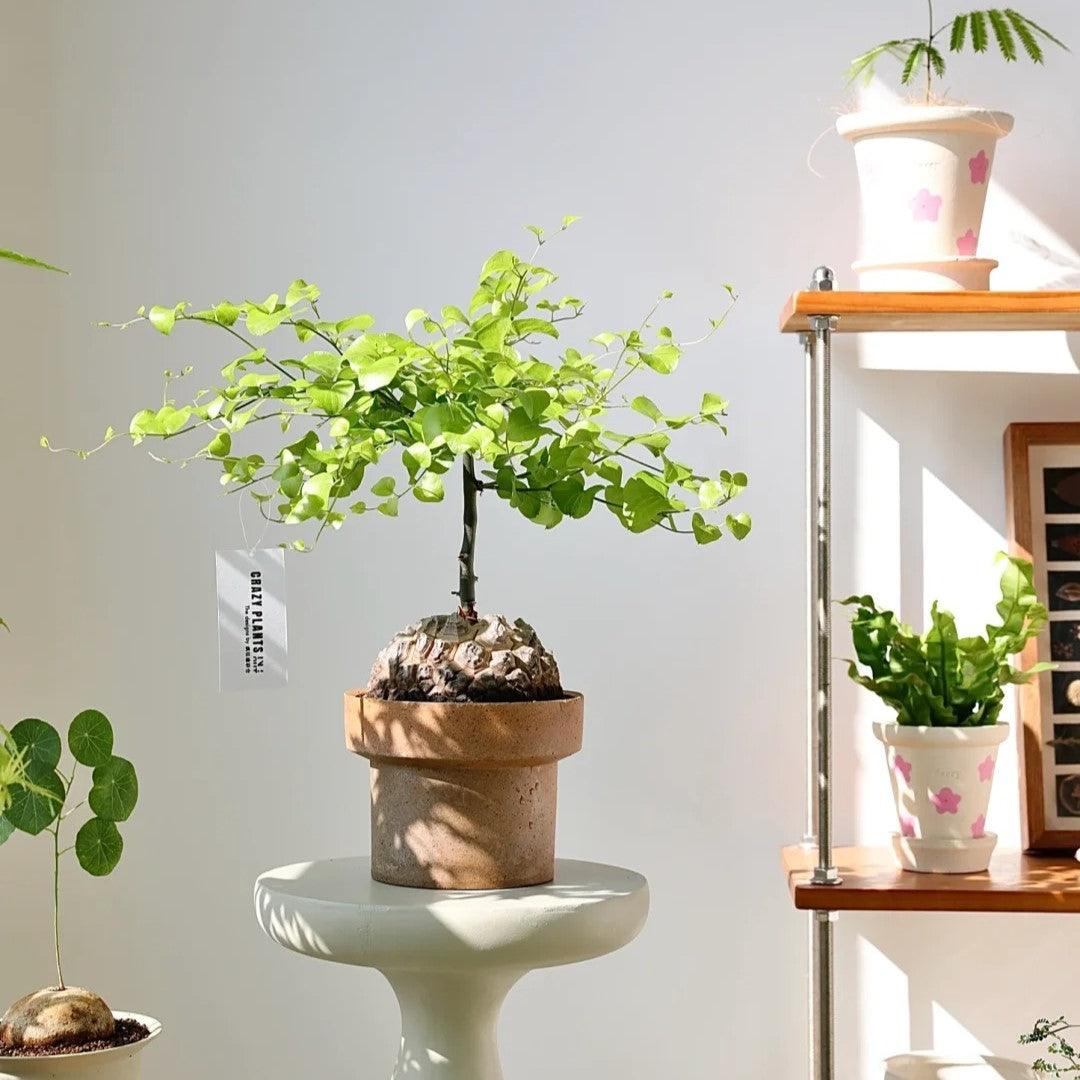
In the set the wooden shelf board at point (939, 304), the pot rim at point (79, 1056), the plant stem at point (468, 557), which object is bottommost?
the pot rim at point (79, 1056)

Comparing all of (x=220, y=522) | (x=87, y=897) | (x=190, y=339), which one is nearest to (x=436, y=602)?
(x=220, y=522)

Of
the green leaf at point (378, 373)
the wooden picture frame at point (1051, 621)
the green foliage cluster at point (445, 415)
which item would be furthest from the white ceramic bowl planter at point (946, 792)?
the green leaf at point (378, 373)

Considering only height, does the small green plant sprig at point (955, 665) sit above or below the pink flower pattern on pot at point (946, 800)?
above

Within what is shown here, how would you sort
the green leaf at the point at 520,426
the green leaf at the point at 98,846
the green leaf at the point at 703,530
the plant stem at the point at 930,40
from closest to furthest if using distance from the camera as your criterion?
1. the green leaf at the point at 520,426
2. the green leaf at the point at 703,530
3. the green leaf at the point at 98,846
4. the plant stem at the point at 930,40

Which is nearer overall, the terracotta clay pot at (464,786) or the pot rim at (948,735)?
the terracotta clay pot at (464,786)

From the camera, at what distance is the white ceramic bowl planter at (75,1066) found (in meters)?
1.58

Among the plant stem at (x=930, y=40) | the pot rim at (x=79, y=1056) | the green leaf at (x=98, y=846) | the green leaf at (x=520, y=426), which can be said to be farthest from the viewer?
the plant stem at (x=930, y=40)

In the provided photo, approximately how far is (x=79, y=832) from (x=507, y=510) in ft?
2.27

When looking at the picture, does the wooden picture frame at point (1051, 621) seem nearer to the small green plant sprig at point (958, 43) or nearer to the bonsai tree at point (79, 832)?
the small green plant sprig at point (958, 43)

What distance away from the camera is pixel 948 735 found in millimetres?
1723

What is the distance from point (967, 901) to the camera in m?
1.65

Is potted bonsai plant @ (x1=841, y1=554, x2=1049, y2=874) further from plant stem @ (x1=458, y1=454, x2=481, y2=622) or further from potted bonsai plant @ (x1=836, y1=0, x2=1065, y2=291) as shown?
plant stem @ (x1=458, y1=454, x2=481, y2=622)

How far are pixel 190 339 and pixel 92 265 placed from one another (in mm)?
169

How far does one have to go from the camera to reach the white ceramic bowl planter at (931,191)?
1.72 meters
